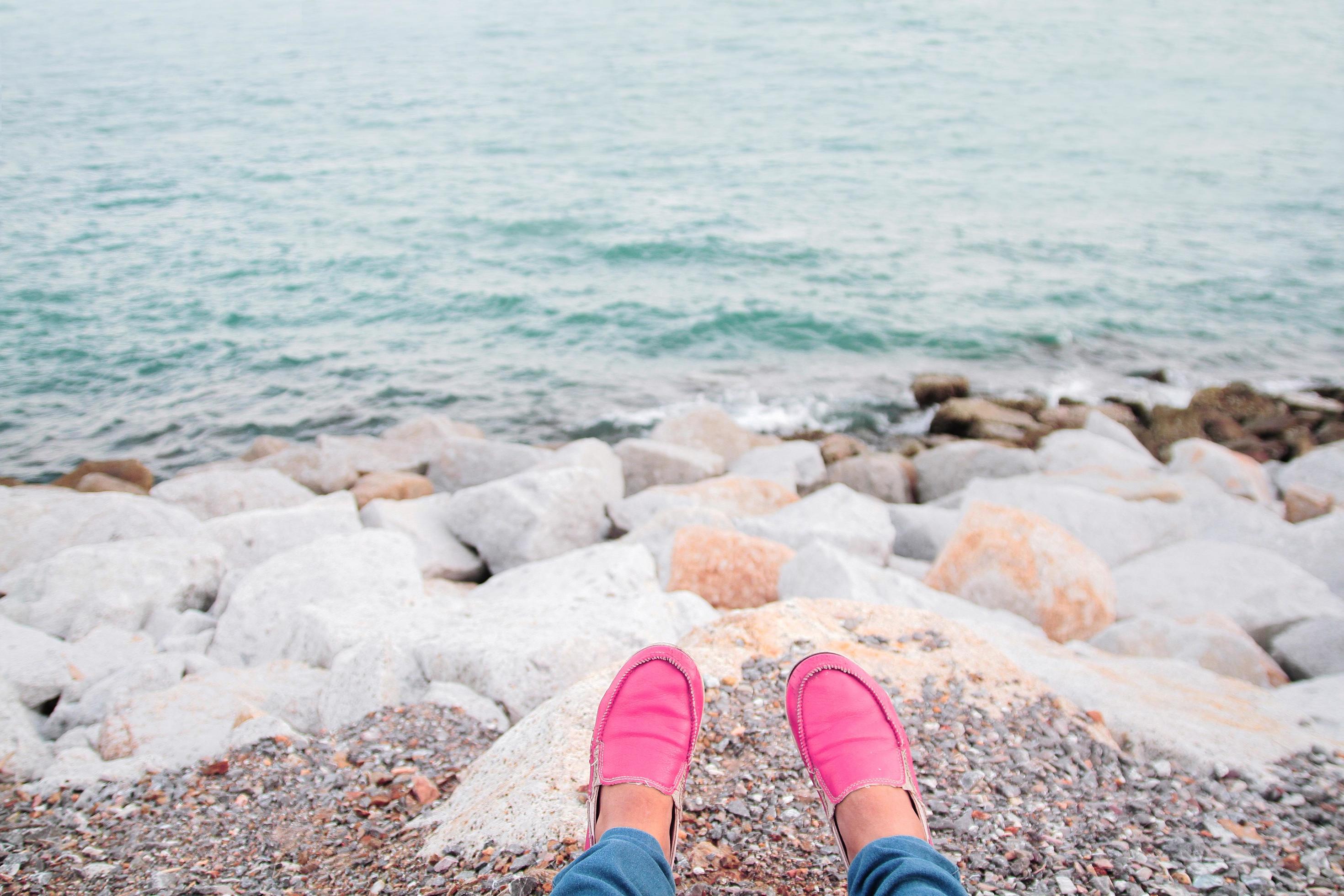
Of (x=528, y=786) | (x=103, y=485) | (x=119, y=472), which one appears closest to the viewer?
(x=528, y=786)

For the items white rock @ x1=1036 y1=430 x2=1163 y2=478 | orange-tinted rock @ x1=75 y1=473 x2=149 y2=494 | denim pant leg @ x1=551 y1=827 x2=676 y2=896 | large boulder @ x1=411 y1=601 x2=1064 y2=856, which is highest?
denim pant leg @ x1=551 y1=827 x2=676 y2=896

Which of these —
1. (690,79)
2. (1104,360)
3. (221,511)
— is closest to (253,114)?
(690,79)

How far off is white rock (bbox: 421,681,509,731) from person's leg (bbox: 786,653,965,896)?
1.24 m

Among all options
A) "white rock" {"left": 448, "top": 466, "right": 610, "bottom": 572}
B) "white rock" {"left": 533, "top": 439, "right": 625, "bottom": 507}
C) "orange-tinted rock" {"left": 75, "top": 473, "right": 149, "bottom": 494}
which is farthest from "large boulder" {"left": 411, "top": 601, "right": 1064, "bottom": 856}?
"orange-tinted rock" {"left": 75, "top": 473, "right": 149, "bottom": 494}

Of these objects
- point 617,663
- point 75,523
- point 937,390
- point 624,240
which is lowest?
point 937,390

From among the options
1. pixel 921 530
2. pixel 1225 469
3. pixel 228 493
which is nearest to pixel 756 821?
pixel 921 530

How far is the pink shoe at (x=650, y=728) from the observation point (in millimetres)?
2201

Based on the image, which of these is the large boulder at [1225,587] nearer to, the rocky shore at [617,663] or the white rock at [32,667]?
the rocky shore at [617,663]

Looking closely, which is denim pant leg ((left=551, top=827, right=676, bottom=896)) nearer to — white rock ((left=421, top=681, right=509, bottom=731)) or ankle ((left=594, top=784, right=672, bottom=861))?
ankle ((left=594, top=784, right=672, bottom=861))

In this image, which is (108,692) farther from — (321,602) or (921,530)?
(921,530)

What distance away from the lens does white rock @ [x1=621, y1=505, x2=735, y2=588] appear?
15.8 ft

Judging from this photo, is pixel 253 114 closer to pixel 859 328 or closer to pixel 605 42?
pixel 605 42

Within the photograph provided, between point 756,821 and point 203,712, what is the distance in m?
2.31

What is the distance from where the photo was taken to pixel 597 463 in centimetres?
735
